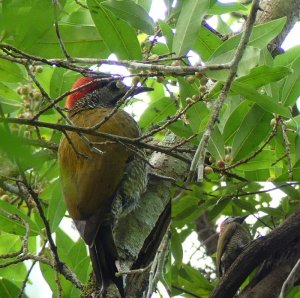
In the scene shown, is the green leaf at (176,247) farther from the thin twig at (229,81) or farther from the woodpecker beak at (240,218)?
the thin twig at (229,81)

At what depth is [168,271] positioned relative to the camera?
3.26 meters

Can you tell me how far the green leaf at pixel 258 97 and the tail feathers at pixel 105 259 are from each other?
39.9 inches

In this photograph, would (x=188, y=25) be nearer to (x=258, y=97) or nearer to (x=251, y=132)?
(x=258, y=97)

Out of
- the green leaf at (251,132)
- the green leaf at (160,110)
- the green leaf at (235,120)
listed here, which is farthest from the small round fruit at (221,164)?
the green leaf at (160,110)

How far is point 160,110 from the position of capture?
3.45 m

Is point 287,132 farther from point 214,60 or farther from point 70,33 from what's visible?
point 70,33

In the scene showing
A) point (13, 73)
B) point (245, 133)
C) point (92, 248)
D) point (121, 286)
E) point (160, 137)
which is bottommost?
point (121, 286)

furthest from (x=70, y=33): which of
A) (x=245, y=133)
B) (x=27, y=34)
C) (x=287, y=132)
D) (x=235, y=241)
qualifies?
(x=235, y=241)

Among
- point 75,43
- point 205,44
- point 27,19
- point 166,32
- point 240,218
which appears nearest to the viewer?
point 27,19

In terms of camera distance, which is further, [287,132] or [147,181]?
[147,181]

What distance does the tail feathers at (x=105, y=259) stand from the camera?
2.76 m

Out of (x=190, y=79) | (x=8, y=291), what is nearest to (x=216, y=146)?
(x=190, y=79)

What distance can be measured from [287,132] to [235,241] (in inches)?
29.7

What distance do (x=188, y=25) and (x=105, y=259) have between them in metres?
1.16
